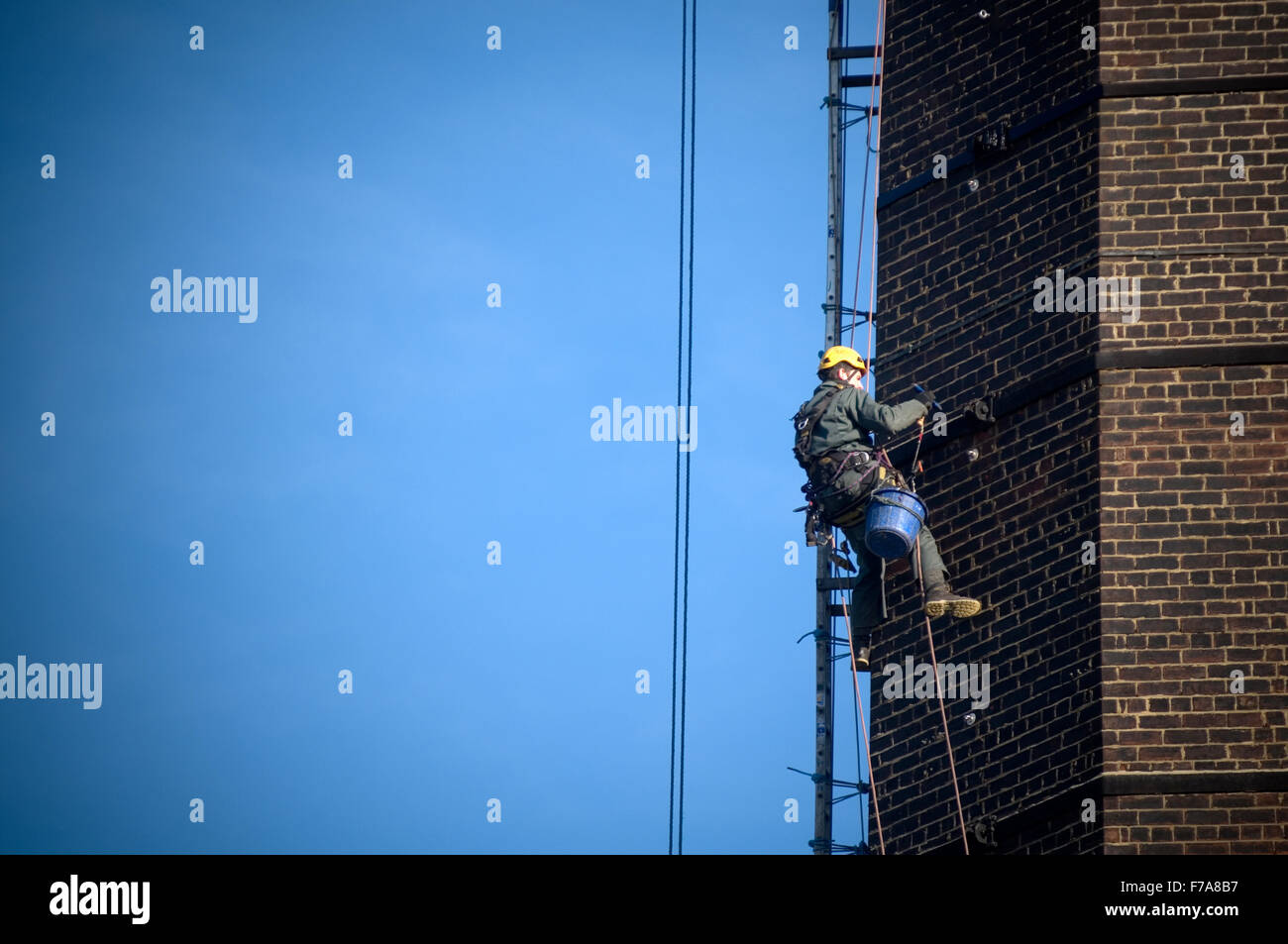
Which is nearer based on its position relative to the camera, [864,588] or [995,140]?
[864,588]

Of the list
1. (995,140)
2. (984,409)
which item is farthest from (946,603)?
(995,140)

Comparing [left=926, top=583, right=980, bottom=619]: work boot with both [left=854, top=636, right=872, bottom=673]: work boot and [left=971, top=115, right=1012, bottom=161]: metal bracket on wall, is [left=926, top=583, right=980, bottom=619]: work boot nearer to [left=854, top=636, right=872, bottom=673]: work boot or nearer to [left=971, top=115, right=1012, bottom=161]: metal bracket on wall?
[left=854, top=636, right=872, bottom=673]: work boot

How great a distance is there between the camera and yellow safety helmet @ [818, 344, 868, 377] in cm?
1638

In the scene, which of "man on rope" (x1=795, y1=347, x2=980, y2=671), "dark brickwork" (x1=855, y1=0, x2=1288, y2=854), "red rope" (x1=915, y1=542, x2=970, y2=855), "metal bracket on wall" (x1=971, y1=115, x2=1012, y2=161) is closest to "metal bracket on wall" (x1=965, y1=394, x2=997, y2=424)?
"dark brickwork" (x1=855, y1=0, x2=1288, y2=854)

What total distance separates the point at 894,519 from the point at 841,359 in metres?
1.42

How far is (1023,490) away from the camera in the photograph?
16.5m

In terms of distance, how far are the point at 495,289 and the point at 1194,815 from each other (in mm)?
12563

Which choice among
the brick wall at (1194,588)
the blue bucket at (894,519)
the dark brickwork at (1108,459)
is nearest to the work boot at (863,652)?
the dark brickwork at (1108,459)

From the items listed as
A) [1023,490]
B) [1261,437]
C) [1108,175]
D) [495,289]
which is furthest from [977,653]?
[495,289]

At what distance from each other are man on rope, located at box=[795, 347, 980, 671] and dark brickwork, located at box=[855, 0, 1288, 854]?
66cm

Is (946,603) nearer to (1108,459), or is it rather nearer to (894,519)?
(894,519)

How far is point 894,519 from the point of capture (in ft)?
51.5
